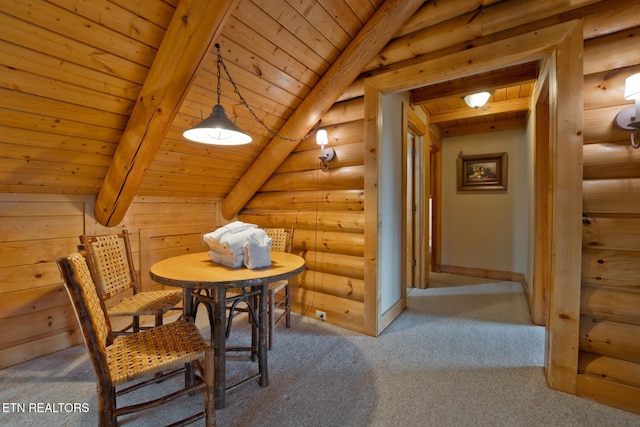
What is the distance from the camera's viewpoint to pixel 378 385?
1.74m

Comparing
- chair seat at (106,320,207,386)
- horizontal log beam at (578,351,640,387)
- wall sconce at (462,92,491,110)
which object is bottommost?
horizontal log beam at (578,351,640,387)

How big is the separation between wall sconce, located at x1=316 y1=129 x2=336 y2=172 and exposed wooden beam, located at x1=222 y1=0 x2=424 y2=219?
203 millimetres

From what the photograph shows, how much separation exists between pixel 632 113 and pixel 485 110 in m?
2.23

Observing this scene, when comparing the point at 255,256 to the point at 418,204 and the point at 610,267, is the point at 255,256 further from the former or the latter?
the point at 418,204

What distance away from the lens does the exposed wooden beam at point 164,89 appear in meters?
1.47

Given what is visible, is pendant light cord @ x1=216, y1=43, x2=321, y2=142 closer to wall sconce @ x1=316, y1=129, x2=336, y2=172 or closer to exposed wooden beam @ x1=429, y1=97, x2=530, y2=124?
wall sconce @ x1=316, y1=129, x2=336, y2=172

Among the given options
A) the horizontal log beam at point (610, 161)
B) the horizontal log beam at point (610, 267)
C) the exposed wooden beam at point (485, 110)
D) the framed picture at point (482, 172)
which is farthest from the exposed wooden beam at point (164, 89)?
the framed picture at point (482, 172)

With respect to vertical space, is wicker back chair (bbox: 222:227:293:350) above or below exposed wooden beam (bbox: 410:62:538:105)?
below

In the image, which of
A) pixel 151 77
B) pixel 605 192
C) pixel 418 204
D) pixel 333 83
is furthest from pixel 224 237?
pixel 418 204

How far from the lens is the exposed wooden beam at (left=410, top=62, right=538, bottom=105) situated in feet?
8.41

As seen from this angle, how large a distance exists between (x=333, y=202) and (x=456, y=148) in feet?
9.62

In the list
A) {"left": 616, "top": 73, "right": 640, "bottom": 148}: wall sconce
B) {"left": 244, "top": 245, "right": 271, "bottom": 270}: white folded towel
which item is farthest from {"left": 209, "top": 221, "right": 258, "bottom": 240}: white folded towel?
{"left": 616, "top": 73, "right": 640, "bottom": 148}: wall sconce

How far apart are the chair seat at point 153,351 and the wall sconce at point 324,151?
1704 millimetres

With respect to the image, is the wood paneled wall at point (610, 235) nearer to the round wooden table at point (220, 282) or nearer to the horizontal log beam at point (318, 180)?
the horizontal log beam at point (318, 180)
